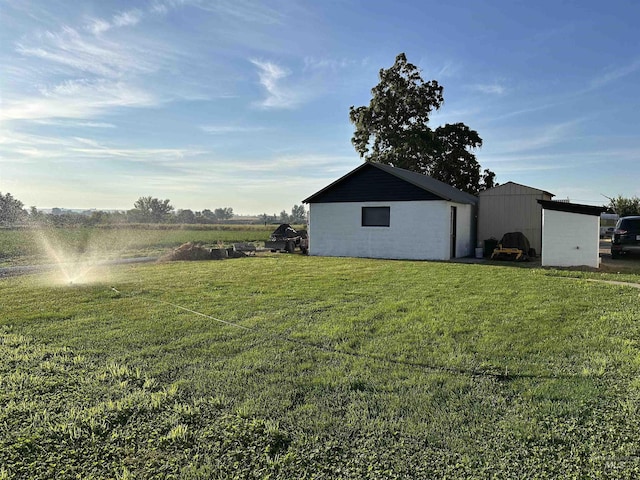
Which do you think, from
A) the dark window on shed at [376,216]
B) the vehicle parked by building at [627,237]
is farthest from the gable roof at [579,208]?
the dark window on shed at [376,216]

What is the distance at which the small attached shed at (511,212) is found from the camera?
56.8 feet

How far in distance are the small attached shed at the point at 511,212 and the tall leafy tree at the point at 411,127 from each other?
38.8 ft

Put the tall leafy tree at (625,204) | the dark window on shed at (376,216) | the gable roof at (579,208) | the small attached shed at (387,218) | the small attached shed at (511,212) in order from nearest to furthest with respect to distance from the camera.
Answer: the gable roof at (579,208)
the small attached shed at (387,218)
the dark window on shed at (376,216)
the small attached shed at (511,212)
the tall leafy tree at (625,204)

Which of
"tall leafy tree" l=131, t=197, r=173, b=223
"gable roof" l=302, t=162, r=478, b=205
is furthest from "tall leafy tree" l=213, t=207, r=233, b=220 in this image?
"gable roof" l=302, t=162, r=478, b=205

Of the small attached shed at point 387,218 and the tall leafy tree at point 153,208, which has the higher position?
the tall leafy tree at point 153,208

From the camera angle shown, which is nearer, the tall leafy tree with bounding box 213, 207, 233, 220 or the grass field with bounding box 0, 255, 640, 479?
the grass field with bounding box 0, 255, 640, 479

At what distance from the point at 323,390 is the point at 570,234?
43.3 ft

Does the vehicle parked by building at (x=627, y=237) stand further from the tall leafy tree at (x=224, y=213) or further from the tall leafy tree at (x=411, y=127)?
the tall leafy tree at (x=224, y=213)

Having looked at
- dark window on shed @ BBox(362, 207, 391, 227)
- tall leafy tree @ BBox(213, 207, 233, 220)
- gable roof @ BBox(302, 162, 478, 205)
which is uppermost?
tall leafy tree @ BBox(213, 207, 233, 220)

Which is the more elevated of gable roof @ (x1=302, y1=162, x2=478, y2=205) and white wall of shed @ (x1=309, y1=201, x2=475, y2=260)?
gable roof @ (x1=302, y1=162, x2=478, y2=205)

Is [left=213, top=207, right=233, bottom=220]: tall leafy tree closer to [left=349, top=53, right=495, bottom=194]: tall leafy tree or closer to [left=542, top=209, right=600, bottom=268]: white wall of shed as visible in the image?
[left=349, top=53, right=495, bottom=194]: tall leafy tree

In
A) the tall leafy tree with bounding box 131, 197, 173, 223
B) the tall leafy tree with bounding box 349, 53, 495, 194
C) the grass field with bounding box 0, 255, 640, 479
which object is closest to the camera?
the grass field with bounding box 0, 255, 640, 479

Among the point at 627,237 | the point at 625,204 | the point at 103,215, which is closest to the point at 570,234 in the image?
the point at 627,237

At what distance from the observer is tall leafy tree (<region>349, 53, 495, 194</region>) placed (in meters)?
30.2
